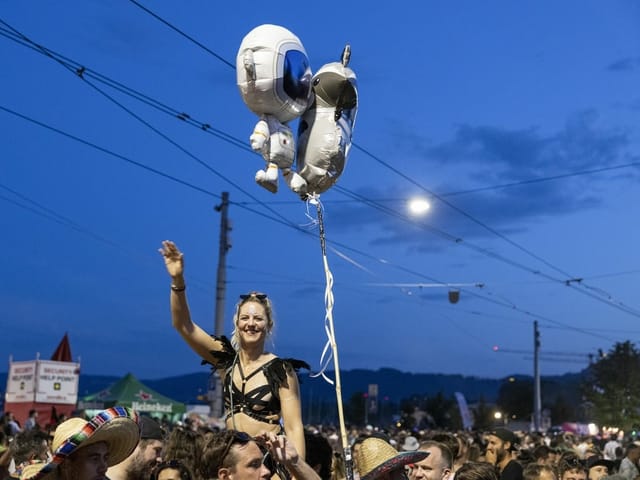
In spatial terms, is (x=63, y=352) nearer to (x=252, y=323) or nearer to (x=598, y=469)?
(x=598, y=469)

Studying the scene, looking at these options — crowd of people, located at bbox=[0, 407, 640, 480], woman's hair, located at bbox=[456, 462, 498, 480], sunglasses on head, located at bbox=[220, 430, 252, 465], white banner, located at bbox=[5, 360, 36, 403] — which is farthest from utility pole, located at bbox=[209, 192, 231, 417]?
sunglasses on head, located at bbox=[220, 430, 252, 465]

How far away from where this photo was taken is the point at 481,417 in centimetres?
8350

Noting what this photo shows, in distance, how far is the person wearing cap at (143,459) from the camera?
Answer: 5.48m

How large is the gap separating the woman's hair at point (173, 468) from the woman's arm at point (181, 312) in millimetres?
634

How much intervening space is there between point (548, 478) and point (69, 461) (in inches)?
186

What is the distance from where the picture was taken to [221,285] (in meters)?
22.3

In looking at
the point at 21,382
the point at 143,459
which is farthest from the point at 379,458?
the point at 21,382

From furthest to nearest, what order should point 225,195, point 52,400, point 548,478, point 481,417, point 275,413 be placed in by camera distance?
point 481,417
point 225,195
point 52,400
point 548,478
point 275,413

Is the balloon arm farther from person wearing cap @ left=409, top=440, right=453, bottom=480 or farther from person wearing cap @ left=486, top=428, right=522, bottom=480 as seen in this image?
person wearing cap @ left=486, top=428, right=522, bottom=480

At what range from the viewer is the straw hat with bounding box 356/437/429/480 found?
15.1ft

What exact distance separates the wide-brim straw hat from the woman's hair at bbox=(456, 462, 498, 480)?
332 centimetres

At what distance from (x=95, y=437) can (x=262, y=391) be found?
127 cm

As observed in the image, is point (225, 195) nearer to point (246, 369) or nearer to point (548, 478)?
point (548, 478)

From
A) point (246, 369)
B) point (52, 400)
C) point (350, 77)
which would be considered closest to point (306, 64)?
point (350, 77)
